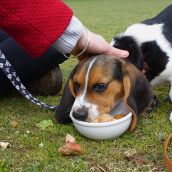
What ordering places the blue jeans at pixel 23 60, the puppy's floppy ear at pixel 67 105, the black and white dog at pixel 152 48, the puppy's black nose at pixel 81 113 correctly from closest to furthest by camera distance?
the puppy's black nose at pixel 81 113
the puppy's floppy ear at pixel 67 105
the black and white dog at pixel 152 48
the blue jeans at pixel 23 60

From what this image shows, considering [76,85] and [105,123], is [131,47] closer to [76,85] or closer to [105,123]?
[76,85]

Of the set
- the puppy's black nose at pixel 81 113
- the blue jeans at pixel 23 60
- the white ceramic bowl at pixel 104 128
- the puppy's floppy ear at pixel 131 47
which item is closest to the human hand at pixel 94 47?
the puppy's floppy ear at pixel 131 47

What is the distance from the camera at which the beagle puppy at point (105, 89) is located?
3.55 metres

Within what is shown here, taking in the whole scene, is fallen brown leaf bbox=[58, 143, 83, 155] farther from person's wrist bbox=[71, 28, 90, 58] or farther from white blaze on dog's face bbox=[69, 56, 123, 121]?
person's wrist bbox=[71, 28, 90, 58]

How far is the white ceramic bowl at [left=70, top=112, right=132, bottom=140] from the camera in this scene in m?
3.37

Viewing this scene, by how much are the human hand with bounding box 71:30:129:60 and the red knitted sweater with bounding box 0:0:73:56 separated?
380mm

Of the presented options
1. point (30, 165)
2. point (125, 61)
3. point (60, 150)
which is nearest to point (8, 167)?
point (30, 165)

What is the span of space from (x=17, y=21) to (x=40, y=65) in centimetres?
185

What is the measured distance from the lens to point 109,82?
3.67 metres

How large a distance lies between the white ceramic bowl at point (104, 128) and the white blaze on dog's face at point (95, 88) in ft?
0.29

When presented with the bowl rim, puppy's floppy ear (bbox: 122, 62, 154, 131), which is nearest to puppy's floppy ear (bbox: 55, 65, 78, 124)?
the bowl rim

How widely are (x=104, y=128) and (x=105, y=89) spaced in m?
0.41

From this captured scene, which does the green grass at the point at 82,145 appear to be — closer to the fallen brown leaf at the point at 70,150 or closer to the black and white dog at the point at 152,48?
the fallen brown leaf at the point at 70,150

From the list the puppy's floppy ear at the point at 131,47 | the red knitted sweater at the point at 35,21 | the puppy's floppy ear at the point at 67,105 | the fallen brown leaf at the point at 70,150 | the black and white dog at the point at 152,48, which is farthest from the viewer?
the black and white dog at the point at 152,48
